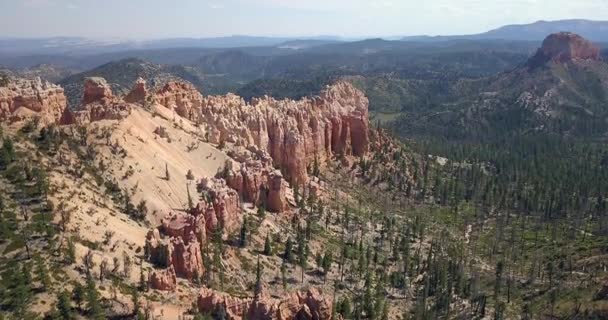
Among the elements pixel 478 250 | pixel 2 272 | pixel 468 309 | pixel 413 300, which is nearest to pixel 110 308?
pixel 2 272

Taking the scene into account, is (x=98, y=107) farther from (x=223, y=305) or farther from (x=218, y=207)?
(x=223, y=305)

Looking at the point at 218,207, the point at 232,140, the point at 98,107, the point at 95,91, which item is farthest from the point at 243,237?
the point at 95,91

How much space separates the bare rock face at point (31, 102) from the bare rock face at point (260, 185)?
108 feet

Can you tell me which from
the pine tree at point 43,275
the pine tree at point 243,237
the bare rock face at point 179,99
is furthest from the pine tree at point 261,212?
the pine tree at point 43,275

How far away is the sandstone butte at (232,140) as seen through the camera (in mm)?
67125

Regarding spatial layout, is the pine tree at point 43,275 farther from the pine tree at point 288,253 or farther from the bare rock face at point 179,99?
the bare rock face at point 179,99

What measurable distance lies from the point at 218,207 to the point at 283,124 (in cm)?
4764

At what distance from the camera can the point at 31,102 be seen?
89.9m

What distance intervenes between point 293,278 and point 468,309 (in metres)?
30.2

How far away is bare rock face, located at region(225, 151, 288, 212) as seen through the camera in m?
99.8

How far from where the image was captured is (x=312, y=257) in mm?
91000

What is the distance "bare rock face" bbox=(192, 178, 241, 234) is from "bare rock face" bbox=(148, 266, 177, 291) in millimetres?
17476

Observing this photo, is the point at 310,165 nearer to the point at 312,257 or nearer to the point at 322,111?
the point at 322,111

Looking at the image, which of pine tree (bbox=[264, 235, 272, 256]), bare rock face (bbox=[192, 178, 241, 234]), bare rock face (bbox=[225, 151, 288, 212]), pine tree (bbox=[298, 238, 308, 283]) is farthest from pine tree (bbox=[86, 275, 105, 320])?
bare rock face (bbox=[225, 151, 288, 212])
